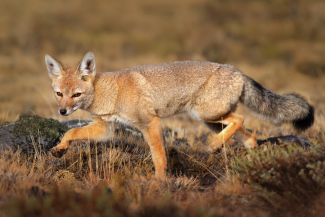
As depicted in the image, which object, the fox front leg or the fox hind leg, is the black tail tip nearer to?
the fox hind leg

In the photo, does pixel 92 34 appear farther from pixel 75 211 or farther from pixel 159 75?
pixel 75 211

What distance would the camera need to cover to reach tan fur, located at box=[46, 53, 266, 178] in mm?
4828

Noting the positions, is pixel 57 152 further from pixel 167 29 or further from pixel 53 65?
pixel 167 29

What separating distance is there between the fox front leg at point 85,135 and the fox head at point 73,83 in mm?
388

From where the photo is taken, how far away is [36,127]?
16.6 ft

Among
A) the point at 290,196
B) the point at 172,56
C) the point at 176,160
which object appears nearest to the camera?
the point at 290,196

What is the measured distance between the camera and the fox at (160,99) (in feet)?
15.8

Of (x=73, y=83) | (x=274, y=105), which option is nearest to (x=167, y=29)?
(x=274, y=105)

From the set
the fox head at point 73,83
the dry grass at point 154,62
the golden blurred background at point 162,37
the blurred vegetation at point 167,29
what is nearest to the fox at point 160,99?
the fox head at point 73,83

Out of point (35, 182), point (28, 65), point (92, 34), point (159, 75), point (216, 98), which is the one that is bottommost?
point (35, 182)

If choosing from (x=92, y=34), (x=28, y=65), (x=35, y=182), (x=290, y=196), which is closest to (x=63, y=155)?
(x=35, y=182)

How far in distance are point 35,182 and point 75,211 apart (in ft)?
5.07

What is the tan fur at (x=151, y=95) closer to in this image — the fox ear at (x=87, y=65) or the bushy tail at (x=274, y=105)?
the fox ear at (x=87, y=65)

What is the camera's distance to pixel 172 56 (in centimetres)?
2111
